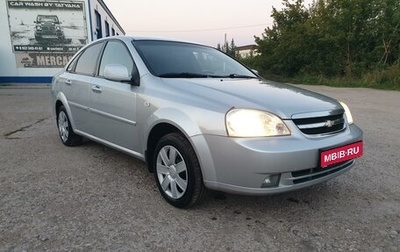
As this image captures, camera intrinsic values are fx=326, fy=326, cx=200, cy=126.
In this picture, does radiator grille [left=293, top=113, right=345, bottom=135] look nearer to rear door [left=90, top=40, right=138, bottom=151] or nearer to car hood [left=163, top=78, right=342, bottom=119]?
car hood [left=163, top=78, right=342, bottom=119]

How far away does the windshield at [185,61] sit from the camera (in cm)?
330

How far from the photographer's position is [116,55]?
146 inches

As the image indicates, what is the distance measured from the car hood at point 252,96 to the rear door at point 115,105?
51 cm

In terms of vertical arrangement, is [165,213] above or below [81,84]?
below

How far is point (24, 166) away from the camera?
392 cm

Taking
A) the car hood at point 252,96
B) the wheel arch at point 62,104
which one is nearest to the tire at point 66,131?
the wheel arch at point 62,104

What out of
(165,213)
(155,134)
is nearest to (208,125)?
(155,134)

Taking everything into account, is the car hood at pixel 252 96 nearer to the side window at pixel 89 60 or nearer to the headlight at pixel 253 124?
the headlight at pixel 253 124

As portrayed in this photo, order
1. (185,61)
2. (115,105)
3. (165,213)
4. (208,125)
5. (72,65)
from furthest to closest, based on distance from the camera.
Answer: (72,65) → (185,61) → (115,105) → (165,213) → (208,125)

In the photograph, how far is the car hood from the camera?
2.52 m

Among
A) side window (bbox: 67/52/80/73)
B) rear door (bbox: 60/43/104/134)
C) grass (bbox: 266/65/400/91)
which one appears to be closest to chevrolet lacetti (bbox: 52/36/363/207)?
rear door (bbox: 60/43/104/134)

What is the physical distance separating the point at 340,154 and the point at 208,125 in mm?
1104

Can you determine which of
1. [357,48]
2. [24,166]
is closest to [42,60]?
[24,166]

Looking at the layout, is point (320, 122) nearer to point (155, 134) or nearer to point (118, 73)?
point (155, 134)
